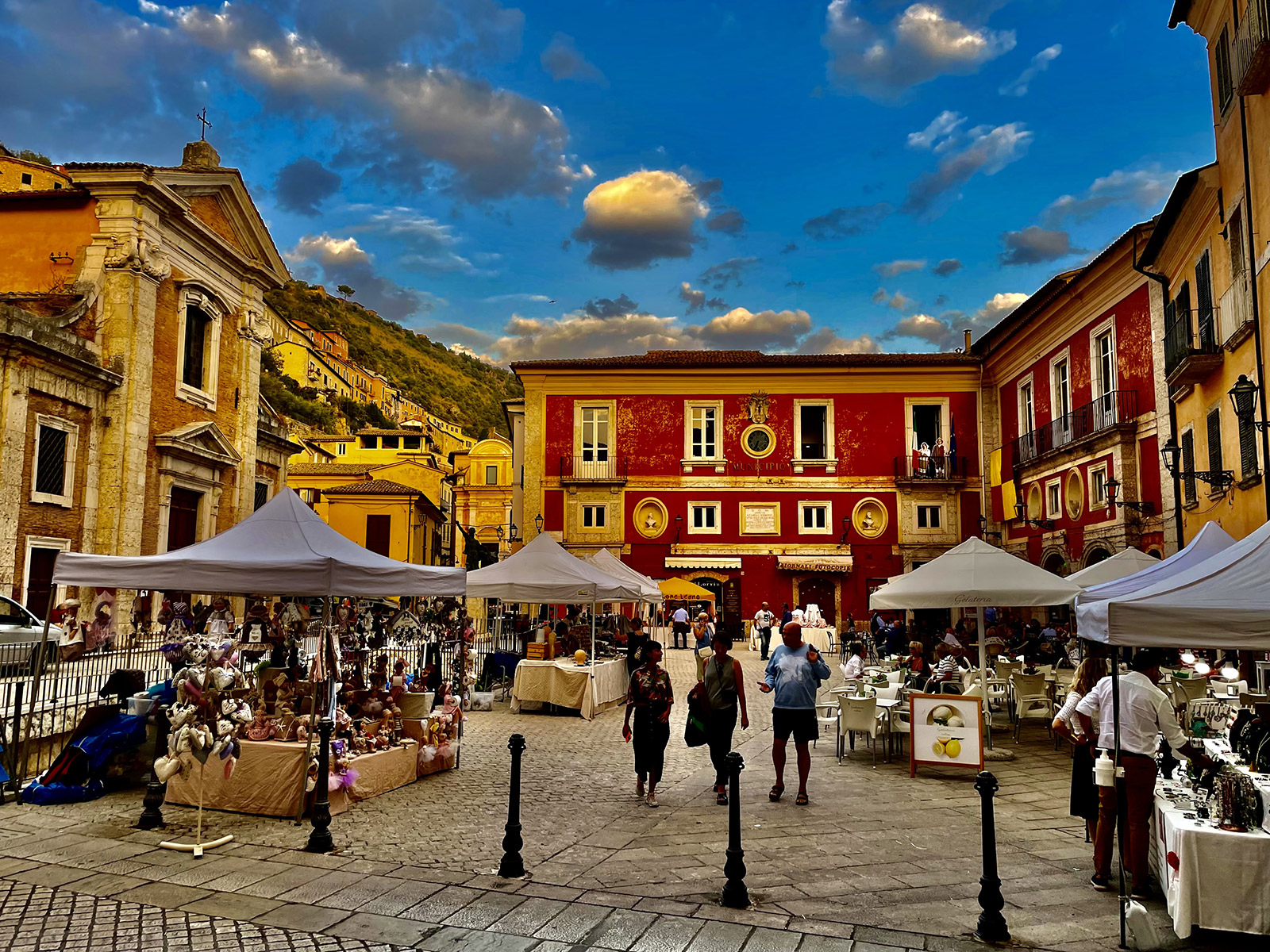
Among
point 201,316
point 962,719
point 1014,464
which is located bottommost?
point 962,719

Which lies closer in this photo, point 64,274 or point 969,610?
point 64,274

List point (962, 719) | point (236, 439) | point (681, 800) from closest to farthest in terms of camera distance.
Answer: point (681, 800) < point (962, 719) < point (236, 439)

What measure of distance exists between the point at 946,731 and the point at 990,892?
4.57 metres

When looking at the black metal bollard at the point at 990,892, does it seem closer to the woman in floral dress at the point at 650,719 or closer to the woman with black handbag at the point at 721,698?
the woman with black handbag at the point at 721,698

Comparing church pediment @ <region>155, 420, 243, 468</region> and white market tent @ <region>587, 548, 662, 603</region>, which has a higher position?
church pediment @ <region>155, 420, 243, 468</region>

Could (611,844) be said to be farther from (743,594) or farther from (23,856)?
(743,594)

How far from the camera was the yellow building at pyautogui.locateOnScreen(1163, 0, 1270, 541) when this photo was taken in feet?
43.3

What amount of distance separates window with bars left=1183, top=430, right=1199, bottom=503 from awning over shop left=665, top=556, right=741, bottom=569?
16768 millimetres

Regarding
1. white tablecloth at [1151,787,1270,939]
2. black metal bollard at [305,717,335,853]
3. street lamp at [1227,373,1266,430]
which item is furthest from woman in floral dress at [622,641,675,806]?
street lamp at [1227,373,1266,430]

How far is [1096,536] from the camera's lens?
23156 mm

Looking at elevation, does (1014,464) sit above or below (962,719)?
above

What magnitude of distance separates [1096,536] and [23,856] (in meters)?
23.7

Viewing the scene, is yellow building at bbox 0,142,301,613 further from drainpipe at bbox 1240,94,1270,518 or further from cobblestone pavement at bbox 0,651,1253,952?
drainpipe at bbox 1240,94,1270,518

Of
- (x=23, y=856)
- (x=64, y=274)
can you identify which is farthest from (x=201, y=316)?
(x=23, y=856)
